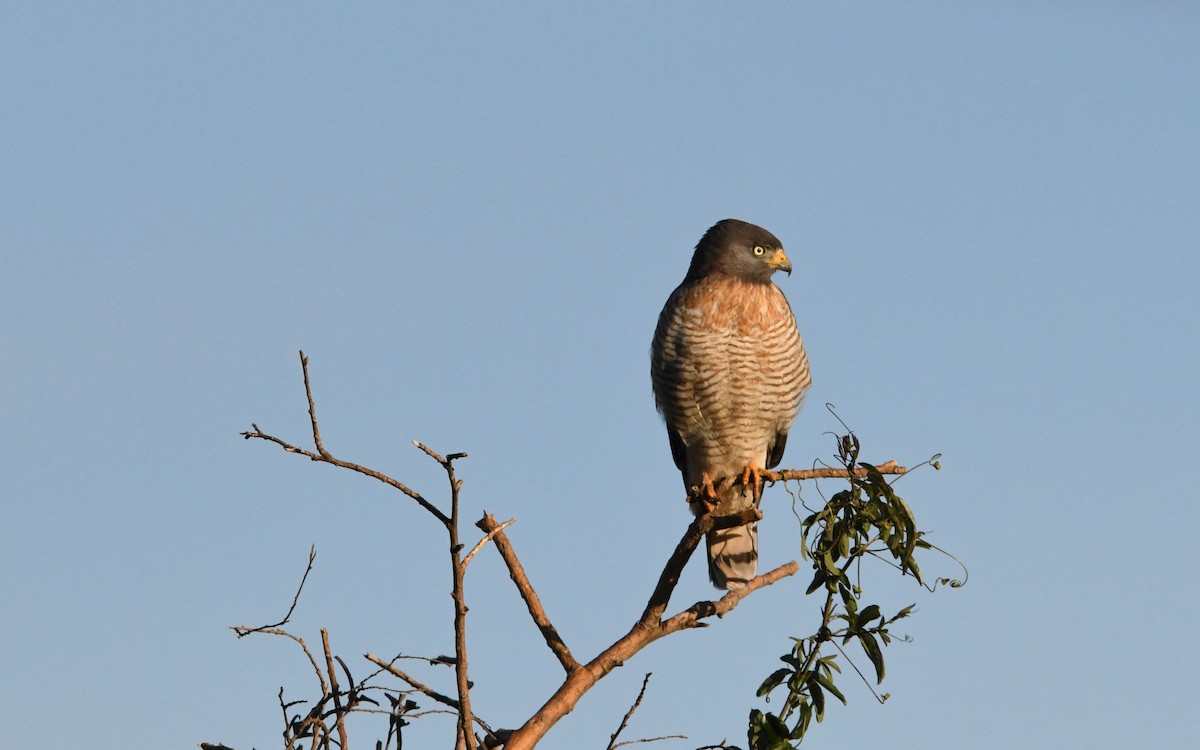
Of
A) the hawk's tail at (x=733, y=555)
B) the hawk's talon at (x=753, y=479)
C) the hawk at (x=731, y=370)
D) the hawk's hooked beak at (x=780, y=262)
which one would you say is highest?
the hawk's hooked beak at (x=780, y=262)

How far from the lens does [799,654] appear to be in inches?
157

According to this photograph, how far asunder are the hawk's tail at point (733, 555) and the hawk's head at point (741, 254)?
4.51 feet

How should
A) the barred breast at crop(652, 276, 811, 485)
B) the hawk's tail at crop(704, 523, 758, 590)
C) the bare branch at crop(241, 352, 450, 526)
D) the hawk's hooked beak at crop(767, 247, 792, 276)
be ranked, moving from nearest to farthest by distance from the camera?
1. the bare branch at crop(241, 352, 450, 526)
2. the barred breast at crop(652, 276, 811, 485)
3. the hawk's tail at crop(704, 523, 758, 590)
4. the hawk's hooked beak at crop(767, 247, 792, 276)

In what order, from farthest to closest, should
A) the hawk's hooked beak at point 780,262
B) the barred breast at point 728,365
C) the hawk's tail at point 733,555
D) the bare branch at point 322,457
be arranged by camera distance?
the hawk's hooked beak at point 780,262 < the hawk's tail at point 733,555 < the barred breast at point 728,365 < the bare branch at point 322,457

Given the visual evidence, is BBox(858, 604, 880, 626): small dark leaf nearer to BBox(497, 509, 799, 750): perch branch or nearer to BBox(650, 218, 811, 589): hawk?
BBox(497, 509, 799, 750): perch branch

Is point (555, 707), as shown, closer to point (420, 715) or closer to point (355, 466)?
point (420, 715)

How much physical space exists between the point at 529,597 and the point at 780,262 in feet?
12.2

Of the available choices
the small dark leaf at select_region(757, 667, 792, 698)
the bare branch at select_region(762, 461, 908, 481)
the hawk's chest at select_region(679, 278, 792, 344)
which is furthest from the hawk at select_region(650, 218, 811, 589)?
the small dark leaf at select_region(757, 667, 792, 698)

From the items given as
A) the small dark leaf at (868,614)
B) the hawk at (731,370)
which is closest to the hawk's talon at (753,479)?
the hawk at (731,370)

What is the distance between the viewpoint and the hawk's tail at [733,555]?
714 cm

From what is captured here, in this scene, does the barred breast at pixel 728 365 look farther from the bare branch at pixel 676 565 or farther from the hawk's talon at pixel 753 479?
the bare branch at pixel 676 565

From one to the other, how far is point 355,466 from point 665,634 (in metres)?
1.39

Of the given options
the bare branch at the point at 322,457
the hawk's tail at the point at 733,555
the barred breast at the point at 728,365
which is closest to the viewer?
the bare branch at the point at 322,457

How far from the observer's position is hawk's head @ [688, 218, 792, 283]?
7223 millimetres
